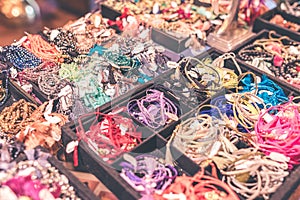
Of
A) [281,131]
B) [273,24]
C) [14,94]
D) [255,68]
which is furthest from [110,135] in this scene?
[273,24]

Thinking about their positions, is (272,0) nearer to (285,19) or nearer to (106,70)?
(285,19)

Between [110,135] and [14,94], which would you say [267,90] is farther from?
[14,94]

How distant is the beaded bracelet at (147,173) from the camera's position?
3.29 ft

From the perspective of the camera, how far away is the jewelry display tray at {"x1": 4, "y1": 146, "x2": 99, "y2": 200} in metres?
0.97

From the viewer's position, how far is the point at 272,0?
72.5 inches

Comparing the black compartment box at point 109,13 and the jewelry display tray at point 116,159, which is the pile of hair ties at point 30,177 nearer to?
the jewelry display tray at point 116,159

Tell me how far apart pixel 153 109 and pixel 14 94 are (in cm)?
45

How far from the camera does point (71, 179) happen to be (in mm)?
993

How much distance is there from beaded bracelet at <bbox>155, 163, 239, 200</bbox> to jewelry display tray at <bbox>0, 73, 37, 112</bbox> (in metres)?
0.51

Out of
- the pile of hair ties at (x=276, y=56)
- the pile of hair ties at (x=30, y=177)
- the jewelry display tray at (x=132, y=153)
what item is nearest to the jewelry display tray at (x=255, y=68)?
the pile of hair ties at (x=276, y=56)

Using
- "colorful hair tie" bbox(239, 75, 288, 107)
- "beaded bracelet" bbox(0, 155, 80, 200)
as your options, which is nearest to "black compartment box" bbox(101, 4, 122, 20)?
"colorful hair tie" bbox(239, 75, 288, 107)

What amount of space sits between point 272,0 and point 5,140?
132 cm

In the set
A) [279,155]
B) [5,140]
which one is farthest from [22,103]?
[279,155]

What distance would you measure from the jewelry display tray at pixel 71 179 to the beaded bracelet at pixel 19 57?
1.31ft
